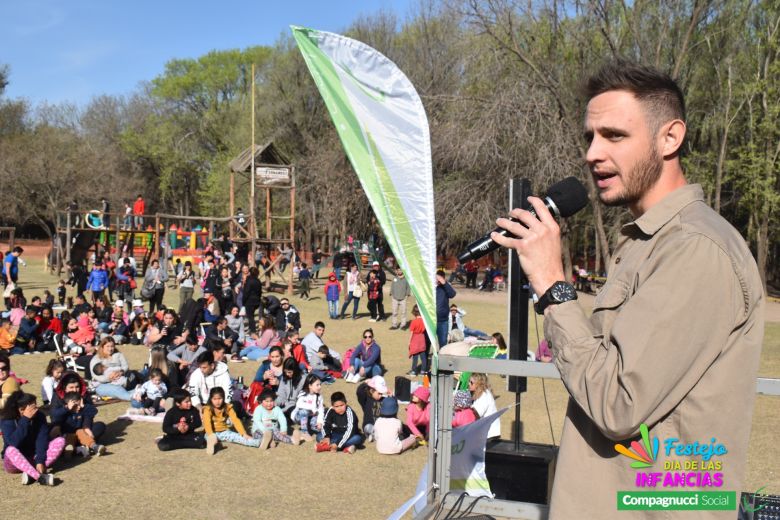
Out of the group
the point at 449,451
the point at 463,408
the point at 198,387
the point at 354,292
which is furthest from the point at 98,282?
the point at 449,451

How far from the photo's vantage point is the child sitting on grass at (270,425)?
346 inches

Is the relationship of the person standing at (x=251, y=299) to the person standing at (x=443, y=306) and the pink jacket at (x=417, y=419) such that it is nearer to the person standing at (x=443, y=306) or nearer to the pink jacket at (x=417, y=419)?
the person standing at (x=443, y=306)

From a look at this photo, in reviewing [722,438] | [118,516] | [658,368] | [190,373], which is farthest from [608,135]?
[190,373]

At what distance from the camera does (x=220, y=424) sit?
8.90 metres

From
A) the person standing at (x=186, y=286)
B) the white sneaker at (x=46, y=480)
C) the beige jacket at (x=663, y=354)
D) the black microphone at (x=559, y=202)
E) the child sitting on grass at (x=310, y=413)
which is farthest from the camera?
the person standing at (x=186, y=286)

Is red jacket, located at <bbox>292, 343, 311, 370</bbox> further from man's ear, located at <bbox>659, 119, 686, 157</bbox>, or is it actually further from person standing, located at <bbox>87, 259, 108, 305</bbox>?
man's ear, located at <bbox>659, 119, 686, 157</bbox>

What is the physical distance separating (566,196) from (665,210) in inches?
21.8

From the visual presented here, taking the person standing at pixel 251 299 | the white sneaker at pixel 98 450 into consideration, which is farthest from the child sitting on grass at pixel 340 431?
the person standing at pixel 251 299

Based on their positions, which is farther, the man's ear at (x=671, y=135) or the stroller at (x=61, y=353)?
the stroller at (x=61, y=353)

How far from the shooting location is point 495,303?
961 inches

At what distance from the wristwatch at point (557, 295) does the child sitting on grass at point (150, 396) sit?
30.7 ft

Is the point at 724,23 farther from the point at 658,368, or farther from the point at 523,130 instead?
the point at 658,368

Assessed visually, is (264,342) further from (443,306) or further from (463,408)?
(463,408)

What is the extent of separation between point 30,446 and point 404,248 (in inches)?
214
